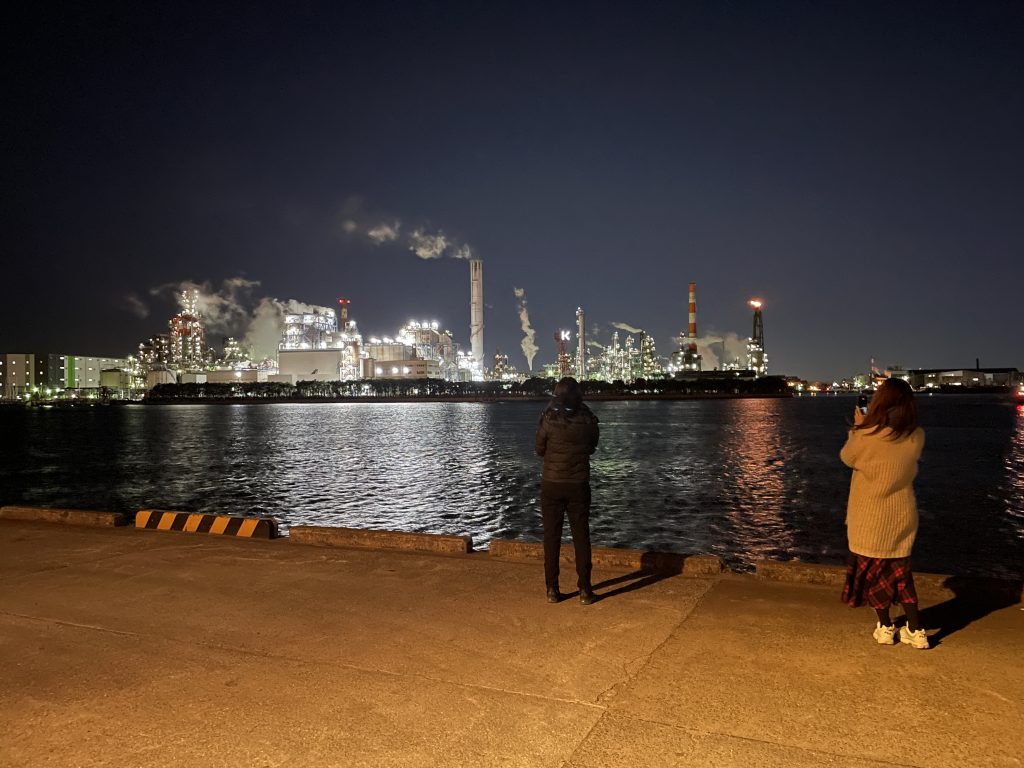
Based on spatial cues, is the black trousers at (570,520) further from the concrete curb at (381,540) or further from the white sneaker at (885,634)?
the white sneaker at (885,634)

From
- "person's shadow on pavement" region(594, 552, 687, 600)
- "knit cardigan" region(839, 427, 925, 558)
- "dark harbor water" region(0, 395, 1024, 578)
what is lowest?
"dark harbor water" region(0, 395, 1024, 578)

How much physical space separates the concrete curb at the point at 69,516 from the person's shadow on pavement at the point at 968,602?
9.58 m

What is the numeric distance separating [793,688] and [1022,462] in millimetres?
39069

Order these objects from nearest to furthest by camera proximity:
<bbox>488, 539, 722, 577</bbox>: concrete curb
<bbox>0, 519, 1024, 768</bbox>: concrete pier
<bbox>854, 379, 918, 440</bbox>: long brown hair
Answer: <bbox>0, 519, 1024, 768</bbox>: concrete pier < <bbox>854, 379, 918, 440</bbox>: long brown hair < <bbox>488, 539, 722, 577</bbox>: concrete curb

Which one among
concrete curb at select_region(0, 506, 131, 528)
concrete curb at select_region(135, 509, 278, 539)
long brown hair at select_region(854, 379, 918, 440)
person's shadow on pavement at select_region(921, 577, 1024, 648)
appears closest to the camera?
long brown hair at select_region(854, 379, 918, 440)

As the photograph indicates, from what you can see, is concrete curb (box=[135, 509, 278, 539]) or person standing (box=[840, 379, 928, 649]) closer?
person standing (box=[840, 379, 928, 649])

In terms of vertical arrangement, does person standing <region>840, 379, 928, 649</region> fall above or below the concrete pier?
above

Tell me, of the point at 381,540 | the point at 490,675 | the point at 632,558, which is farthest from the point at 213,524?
the point at 490,675

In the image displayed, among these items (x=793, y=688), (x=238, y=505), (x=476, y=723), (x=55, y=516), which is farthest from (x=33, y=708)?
(x=238, y=505)

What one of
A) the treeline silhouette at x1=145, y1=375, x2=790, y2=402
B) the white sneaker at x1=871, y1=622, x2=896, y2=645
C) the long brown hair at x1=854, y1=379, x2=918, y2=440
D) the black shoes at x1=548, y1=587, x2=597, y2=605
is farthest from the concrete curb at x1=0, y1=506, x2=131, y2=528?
the treeline silhouette at x1=145, y1=375, x2=790, y2=402

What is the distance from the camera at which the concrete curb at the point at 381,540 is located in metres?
8.12

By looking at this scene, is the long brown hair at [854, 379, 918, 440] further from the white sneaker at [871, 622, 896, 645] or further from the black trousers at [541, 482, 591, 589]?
the black trousers at [541, 482, 591, 589]

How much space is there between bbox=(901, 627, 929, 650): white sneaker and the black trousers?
89.6 inches

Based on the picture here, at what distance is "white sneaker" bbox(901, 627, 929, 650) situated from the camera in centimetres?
476
